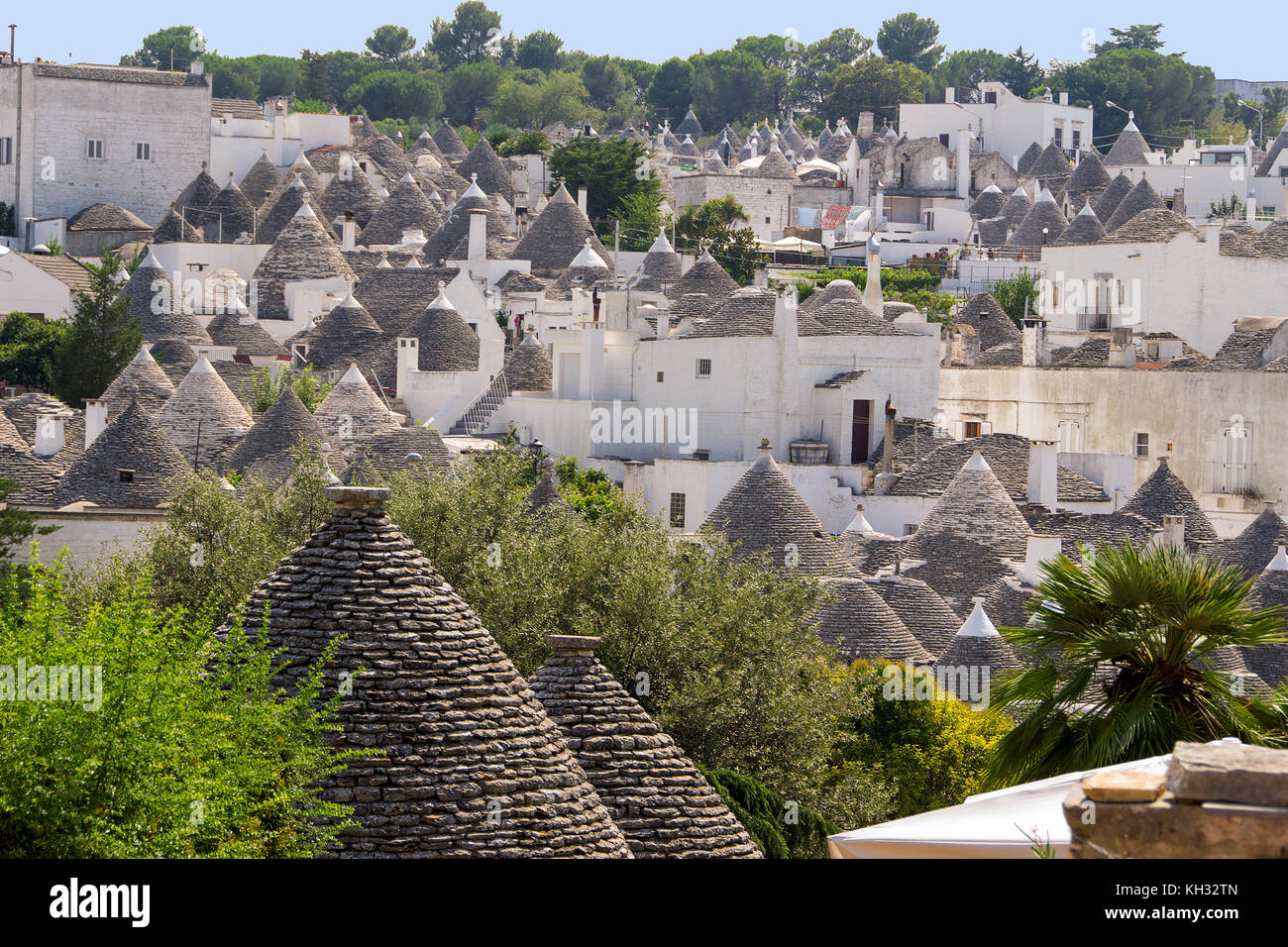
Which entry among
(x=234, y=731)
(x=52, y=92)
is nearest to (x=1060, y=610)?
(x=234, y=731)

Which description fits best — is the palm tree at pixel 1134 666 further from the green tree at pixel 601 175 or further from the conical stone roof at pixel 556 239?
the green tree at pixel 601 175

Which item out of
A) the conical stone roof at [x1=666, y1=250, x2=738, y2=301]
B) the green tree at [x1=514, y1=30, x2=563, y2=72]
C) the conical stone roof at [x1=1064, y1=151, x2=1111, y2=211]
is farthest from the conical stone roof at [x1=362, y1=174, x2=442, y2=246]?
the green tree at [x1=514, y1=30, x2=563, y2=72]

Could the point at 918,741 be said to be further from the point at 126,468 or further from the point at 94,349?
the point at 94,349

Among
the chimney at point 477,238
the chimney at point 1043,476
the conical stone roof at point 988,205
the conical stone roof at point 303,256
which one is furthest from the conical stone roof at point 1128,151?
the chimney at point 1043,476

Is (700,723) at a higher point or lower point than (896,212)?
lower

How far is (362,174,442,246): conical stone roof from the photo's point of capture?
8512 centimetres

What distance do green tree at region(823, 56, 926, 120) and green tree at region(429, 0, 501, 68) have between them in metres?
40.2

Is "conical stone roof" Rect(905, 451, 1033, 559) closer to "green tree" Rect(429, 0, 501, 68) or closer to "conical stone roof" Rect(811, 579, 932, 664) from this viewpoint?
"conical stone roof" Rect(811, 579, 932, 664)

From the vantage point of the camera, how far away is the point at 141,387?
55.9 metres
